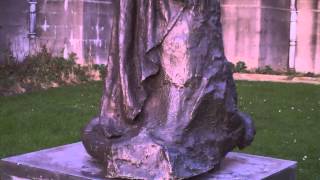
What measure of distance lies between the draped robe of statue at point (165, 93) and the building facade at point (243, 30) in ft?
32.5

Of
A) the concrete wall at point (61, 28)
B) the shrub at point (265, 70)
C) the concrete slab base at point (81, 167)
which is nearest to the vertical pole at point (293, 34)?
the shrub at point (265, 70)

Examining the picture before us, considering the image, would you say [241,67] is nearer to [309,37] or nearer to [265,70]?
[265,70]

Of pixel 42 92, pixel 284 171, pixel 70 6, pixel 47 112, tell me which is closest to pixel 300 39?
pixel 70 6

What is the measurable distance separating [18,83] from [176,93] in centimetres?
876

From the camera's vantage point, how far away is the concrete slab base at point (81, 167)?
13.0 feet

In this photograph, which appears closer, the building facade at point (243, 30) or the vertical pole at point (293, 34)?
the building facade at point (243, 30)

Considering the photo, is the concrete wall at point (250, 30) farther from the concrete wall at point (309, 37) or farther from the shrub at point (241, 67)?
the concrete wall at point (309, 37)

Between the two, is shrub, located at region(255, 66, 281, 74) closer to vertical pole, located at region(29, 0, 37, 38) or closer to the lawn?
the lawn

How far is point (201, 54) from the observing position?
12.8 ft

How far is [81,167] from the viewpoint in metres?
4.11

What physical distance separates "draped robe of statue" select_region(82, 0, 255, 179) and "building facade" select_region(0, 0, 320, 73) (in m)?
9.92

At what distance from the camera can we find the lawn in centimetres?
744

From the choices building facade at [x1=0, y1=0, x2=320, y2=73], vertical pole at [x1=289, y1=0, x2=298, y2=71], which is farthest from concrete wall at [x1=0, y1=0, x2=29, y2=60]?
vertical pole at [x1=289, y1=0, x2=298, y2=71]

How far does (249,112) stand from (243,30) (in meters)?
6.91
